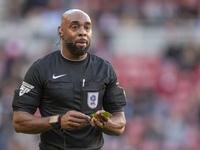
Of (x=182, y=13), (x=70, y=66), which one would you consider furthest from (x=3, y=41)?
(x=70, y=66)

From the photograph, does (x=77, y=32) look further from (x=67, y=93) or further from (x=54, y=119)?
(x=54, y=119)

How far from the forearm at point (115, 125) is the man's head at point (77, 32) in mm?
658

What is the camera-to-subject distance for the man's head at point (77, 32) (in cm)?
406

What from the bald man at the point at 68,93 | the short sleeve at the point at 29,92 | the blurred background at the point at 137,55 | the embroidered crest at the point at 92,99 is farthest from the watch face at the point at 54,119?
the blurred background at the point at 137,55

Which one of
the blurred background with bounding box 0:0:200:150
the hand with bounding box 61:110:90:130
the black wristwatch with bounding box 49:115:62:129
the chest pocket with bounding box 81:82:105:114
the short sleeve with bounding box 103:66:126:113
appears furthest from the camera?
the blurred background with bounding box 0:0:200:150

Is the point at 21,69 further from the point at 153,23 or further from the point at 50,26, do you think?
the point at 153,23

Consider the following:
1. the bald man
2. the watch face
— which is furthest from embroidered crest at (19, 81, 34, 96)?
the watch face

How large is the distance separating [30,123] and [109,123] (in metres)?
0.69

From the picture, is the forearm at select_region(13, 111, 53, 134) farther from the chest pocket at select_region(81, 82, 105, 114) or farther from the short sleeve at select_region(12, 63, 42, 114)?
the chest pocket at select_region(81, 82, 105, 114)

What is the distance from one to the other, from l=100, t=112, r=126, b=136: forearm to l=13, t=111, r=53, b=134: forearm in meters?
0.51

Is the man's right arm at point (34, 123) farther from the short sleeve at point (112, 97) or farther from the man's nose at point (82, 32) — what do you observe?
the man's nose at point (82, 32)

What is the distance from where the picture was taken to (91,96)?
4.12 m

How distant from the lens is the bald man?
4.01 meters

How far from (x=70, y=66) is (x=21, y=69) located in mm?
6835
